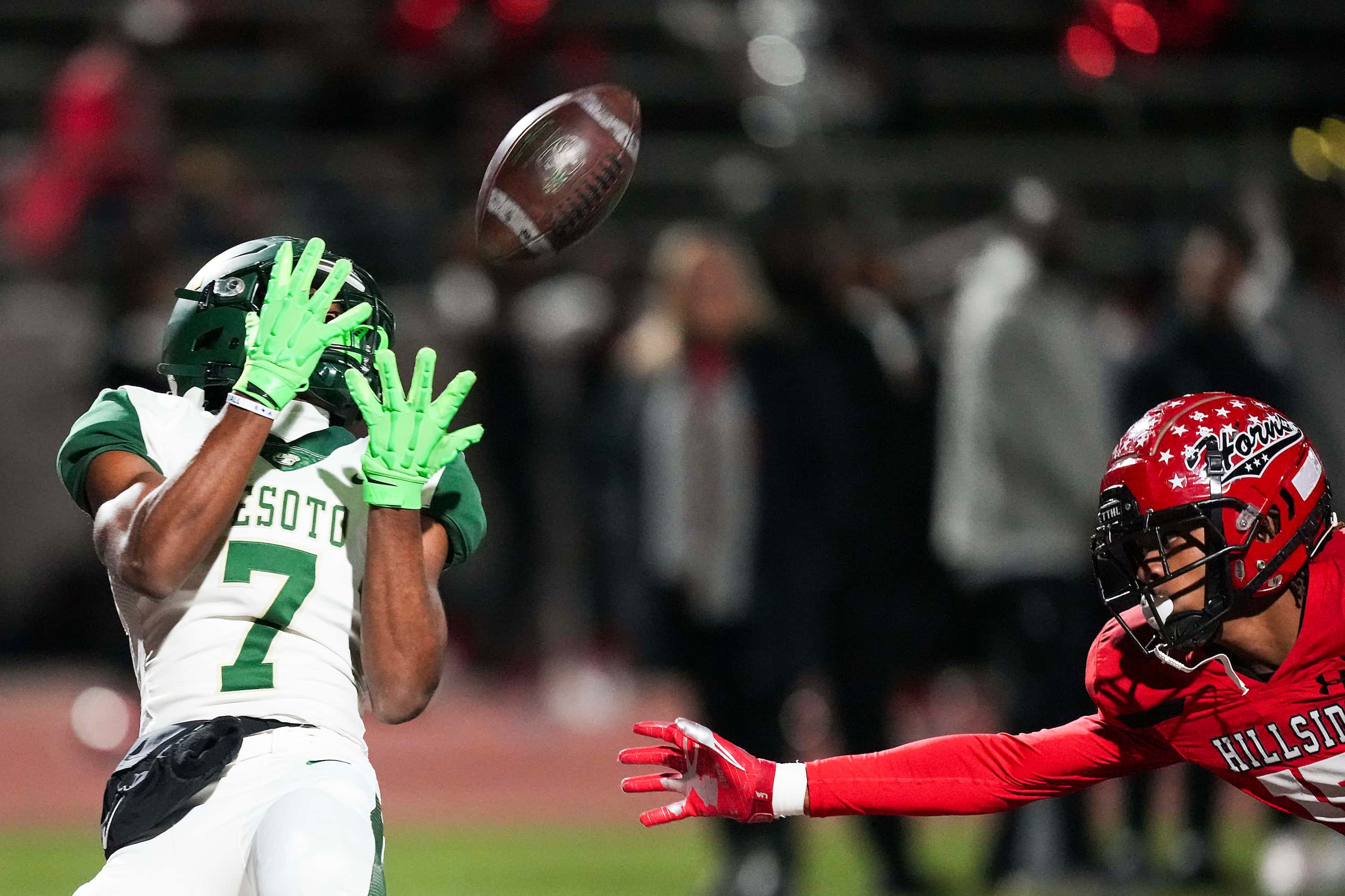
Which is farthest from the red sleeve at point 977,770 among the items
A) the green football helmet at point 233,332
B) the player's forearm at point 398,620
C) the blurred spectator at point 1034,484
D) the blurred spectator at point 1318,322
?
the blurred spectator at point 1318,322

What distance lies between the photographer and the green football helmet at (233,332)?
3.31m

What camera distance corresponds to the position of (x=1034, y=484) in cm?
620

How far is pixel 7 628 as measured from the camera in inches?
384

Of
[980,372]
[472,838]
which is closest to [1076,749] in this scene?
[980,372]

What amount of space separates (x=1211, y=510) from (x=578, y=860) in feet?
13.9

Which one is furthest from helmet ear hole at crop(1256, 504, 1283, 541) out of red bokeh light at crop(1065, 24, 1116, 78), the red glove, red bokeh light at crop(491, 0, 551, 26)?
red bokeh light at crop(491, 0, 551, 26)

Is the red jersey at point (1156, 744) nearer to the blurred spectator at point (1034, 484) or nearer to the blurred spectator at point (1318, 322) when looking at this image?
the blurred spectator at point (1034, 484)

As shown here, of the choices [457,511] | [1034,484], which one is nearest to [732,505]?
[1034,484]

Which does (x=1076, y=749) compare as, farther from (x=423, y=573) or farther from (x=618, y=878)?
(x=618, y=878)

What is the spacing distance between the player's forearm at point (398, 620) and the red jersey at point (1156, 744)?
2.45 ft

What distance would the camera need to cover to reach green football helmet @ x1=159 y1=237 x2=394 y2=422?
3314 mm

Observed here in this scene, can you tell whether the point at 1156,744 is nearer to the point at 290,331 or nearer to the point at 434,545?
the point at 434,545

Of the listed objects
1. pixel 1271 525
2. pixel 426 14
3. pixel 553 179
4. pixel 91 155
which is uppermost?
pixel 426 14

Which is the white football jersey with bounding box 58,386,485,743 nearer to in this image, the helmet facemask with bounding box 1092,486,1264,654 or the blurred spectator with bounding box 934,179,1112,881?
the helmet facemask with bounding box 1092,486,1264,654
